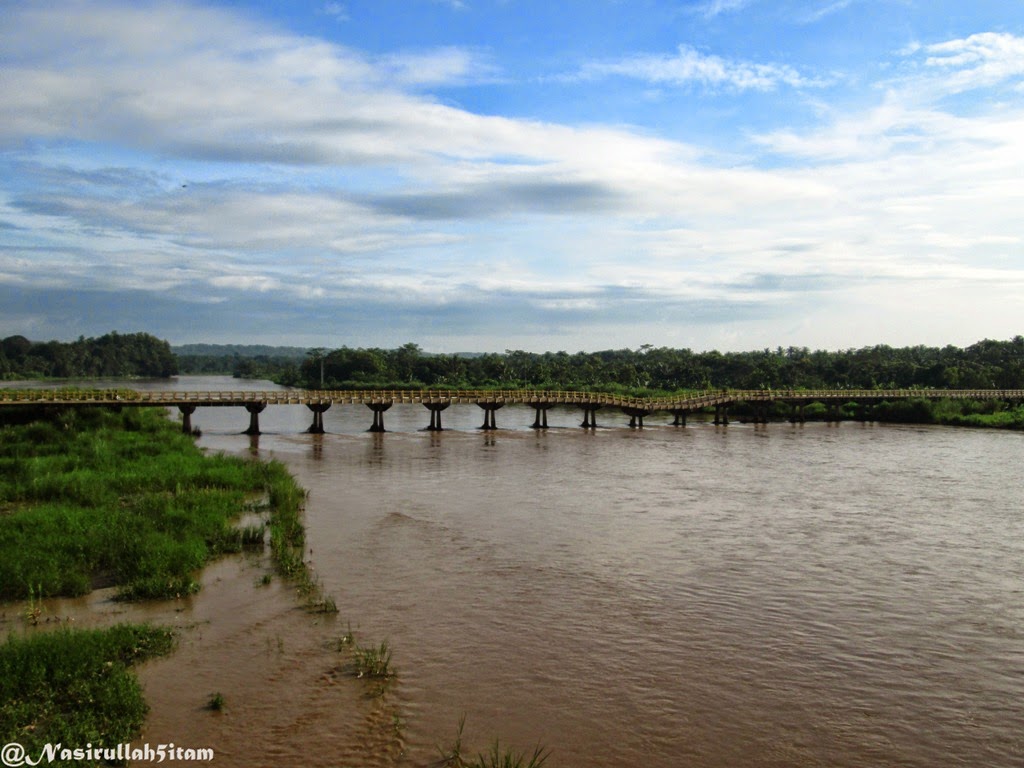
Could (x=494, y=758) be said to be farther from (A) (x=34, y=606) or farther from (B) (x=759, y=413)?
(B) (x=759, y=413)

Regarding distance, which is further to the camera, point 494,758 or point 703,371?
point 703,371

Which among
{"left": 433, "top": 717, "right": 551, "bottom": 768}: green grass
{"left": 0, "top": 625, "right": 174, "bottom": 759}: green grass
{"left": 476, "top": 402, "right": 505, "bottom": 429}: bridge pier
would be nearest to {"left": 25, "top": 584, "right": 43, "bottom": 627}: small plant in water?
{"left": 0, "top": 625, "right": 174, "bottom": 759}: green grass

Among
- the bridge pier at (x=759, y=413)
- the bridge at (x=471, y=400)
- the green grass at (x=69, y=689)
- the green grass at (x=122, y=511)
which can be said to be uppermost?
the bridge at (x=471, y=400)

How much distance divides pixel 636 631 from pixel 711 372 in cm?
10647

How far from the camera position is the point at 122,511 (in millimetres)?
23656

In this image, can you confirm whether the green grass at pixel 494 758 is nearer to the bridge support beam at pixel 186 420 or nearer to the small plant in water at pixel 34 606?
the small plant in water at pixel 34 606

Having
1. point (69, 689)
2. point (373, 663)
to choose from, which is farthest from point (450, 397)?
point (69, 689)

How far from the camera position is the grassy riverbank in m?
11.9

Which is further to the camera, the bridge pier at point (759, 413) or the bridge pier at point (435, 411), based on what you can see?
the bridge pier at point (759, 413)

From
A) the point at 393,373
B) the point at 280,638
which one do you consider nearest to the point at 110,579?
the point at 280,638

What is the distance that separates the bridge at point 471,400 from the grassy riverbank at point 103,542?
10.6m

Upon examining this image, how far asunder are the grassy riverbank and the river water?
79 cm

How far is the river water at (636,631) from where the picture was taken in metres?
12.3

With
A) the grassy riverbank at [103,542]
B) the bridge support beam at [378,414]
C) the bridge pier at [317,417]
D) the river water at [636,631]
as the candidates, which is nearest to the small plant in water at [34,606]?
the grassy riverbank at [103,542]
